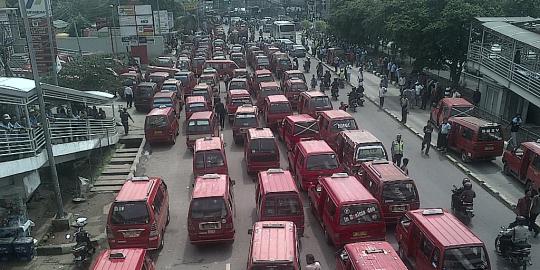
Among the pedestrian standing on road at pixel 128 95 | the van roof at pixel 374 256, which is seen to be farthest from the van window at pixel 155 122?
the van roof at pixel 374 256

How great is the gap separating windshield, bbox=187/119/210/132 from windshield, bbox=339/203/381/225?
38.9 ft

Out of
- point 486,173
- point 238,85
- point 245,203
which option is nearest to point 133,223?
point 245,203

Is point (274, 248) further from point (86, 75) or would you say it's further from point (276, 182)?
point (86, 75)

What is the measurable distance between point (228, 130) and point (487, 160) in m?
13.2

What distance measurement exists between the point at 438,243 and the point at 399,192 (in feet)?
12.0

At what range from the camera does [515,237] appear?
12.6m

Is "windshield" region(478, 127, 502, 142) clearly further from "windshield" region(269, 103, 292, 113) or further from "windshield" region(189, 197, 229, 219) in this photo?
"windshield" region(189, 197, 229, 219)

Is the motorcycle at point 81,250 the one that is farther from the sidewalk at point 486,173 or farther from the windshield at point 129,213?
the sidewalk at point 486,173

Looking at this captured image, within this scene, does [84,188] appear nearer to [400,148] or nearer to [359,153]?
[359,153]

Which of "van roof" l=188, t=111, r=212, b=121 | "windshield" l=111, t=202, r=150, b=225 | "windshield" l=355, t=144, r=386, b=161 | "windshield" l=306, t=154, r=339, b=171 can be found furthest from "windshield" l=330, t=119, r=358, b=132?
"windshield" l=111, t=202, r=150, b=225

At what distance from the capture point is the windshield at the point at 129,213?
13516mm

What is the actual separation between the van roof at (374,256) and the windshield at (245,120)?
1378 cm

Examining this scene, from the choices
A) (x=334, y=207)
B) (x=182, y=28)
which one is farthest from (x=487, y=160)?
(x=182, y=28)

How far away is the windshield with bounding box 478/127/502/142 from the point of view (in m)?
20.0
